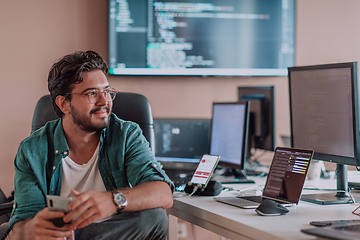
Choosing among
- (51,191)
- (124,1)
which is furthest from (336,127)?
(124,1)

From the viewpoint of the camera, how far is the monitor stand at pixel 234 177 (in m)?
1.85

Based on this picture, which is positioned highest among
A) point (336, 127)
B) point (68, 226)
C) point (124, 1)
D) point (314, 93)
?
point (124, 1)

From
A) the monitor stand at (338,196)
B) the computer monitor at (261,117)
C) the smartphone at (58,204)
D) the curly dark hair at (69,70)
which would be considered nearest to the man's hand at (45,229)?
the smartphone at (58,204)

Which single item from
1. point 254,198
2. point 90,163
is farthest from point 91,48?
point 254,198

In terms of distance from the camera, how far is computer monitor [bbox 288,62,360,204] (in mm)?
1366

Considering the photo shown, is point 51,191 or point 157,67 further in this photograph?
point 157,67

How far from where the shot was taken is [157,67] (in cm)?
283

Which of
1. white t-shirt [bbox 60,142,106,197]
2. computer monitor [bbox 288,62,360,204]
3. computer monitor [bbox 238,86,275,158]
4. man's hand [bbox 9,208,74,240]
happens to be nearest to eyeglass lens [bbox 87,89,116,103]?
white t-shirt [bbox 60,142,106,197]

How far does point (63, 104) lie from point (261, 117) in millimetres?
1185

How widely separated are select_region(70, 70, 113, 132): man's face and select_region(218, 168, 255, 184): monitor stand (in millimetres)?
734

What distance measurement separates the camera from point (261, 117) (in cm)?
221

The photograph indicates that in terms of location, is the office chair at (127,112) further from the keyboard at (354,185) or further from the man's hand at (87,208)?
the keyboard at (354,185)

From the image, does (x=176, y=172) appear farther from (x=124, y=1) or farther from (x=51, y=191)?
(x=124, y=1)

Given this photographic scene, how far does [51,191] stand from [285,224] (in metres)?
0.83
